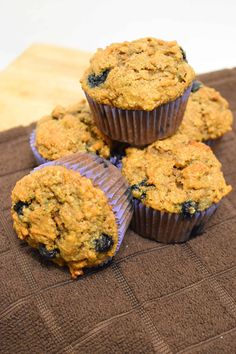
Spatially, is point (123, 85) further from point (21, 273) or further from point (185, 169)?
point (21, 273)

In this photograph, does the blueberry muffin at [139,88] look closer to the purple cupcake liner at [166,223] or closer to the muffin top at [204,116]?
the muffin top at [204,116]

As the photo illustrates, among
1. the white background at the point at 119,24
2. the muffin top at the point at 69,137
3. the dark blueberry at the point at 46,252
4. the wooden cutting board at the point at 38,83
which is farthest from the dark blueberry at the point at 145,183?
the white background at the point at 119,24

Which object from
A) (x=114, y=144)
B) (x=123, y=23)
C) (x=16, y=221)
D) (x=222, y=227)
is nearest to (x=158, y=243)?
(x=222, y=227)

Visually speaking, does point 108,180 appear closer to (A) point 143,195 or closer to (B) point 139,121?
(A) point 143,195

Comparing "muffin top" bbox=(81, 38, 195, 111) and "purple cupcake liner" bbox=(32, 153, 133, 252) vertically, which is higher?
"muffin top" bbox=(81, 38, 195, 111)

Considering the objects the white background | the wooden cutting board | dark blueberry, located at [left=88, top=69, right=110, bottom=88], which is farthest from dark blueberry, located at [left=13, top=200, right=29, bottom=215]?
the white background

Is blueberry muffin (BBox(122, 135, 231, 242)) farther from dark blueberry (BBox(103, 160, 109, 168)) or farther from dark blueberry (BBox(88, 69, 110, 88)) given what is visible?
dark blueberry (BBox(88, 69, 110, 88))
